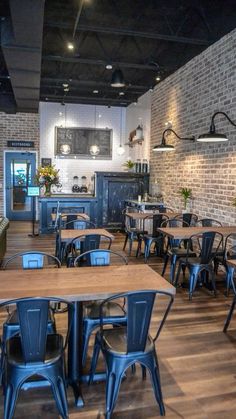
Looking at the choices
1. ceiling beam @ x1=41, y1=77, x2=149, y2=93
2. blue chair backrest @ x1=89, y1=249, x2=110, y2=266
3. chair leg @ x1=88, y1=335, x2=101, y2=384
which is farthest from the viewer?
ceiling beam @ x1=41, y1=77, x2=149, y2=93

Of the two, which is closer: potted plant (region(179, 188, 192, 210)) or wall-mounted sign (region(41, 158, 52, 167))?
potted plant (region(179, 188, 192, 210))

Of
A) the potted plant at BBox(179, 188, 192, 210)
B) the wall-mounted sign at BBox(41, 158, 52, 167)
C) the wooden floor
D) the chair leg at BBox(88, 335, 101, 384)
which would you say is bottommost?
the wooden floor

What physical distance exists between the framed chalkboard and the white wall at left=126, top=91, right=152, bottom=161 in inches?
28.7

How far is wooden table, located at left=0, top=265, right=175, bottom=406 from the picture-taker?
6.98ft

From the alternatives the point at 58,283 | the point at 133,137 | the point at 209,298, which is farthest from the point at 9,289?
the point at 133,137

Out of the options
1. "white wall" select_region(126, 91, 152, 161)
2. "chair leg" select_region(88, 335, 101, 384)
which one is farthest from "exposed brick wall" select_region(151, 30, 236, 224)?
"chair leg" select_region(88, 335, 101, 384)

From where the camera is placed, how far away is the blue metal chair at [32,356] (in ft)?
6.11

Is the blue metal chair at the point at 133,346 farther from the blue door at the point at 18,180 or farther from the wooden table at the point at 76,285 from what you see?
the blue door at the point at 18,180

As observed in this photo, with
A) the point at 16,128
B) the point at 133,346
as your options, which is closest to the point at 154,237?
the point at 133,346

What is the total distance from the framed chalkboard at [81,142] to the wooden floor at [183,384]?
7.64m

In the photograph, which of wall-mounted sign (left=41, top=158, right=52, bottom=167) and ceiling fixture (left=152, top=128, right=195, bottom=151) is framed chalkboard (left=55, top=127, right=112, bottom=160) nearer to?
wall-mounted sign (left=41, top=158, right=52, bottom=167)

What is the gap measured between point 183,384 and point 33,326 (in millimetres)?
1322

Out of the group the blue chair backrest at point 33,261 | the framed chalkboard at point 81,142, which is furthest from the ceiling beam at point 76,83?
the blue chair backrest at point 33,261

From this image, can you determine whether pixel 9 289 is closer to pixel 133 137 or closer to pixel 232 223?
pixel 232 223
